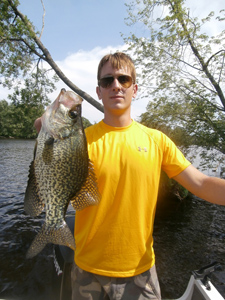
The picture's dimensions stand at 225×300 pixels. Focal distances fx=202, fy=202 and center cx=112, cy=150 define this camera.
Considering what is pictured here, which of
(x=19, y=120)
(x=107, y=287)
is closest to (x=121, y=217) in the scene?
(x=107, y=287)

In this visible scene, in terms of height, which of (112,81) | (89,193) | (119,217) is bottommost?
(119,217)

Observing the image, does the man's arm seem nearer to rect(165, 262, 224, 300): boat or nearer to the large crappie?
the large crappie

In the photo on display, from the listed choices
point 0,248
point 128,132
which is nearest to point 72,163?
point 128,132

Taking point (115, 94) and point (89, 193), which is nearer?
point (89, 193)

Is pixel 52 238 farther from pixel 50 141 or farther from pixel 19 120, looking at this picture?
pixel 19 120

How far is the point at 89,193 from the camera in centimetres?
188

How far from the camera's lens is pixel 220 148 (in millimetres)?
11914

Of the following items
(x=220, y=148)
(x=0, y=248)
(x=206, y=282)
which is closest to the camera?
(x=206, y=282)

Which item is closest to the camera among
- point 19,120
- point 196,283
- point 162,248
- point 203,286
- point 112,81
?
point 112,81

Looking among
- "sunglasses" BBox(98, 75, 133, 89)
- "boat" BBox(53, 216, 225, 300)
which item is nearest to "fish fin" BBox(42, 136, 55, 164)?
"sunglasses" BBox(98, 75, 133, 89)

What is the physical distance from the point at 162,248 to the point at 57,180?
776cm

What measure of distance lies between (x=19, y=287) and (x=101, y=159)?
5.78 metres

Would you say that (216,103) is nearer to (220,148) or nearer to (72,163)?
(220,148)

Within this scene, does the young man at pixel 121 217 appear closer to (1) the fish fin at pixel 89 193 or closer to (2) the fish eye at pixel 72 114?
(1) the fish fin at pixel 89 193
